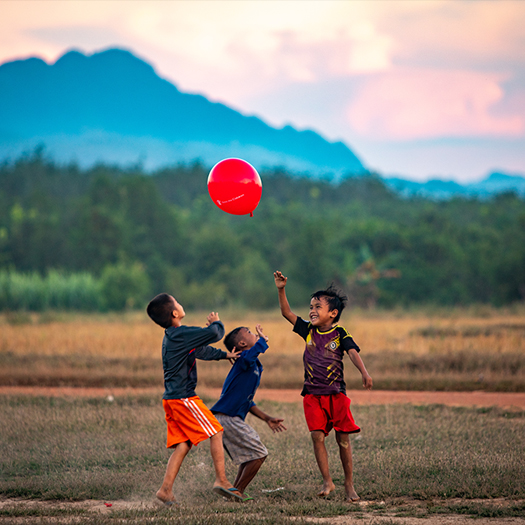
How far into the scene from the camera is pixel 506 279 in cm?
4466

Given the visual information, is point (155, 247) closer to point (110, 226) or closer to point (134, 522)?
point (110, 226)

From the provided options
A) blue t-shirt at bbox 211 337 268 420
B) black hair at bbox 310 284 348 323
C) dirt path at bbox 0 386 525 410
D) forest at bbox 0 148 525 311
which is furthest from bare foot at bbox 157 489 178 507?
forest at bbox 0 148 525 311

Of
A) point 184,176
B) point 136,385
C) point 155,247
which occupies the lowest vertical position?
point 136,385

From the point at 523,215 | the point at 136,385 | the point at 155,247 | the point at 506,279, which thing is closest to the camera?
the point at 136,385

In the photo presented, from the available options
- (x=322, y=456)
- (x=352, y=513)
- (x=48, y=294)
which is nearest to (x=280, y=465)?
(x=322, y=456)

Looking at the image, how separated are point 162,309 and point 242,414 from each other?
1.13 meters

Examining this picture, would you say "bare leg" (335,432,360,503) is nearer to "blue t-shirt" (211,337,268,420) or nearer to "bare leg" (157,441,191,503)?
"blue t-shirt" (211,337,268,420)

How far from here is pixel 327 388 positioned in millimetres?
5562

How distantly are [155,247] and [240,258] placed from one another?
Result: 850 cm

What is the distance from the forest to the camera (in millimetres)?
45938

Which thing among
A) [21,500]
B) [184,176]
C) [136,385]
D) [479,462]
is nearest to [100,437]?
[21,500]

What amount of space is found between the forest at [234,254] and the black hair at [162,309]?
40.0m

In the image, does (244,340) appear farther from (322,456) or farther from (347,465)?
(347,465)

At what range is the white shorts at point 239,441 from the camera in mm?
5598
